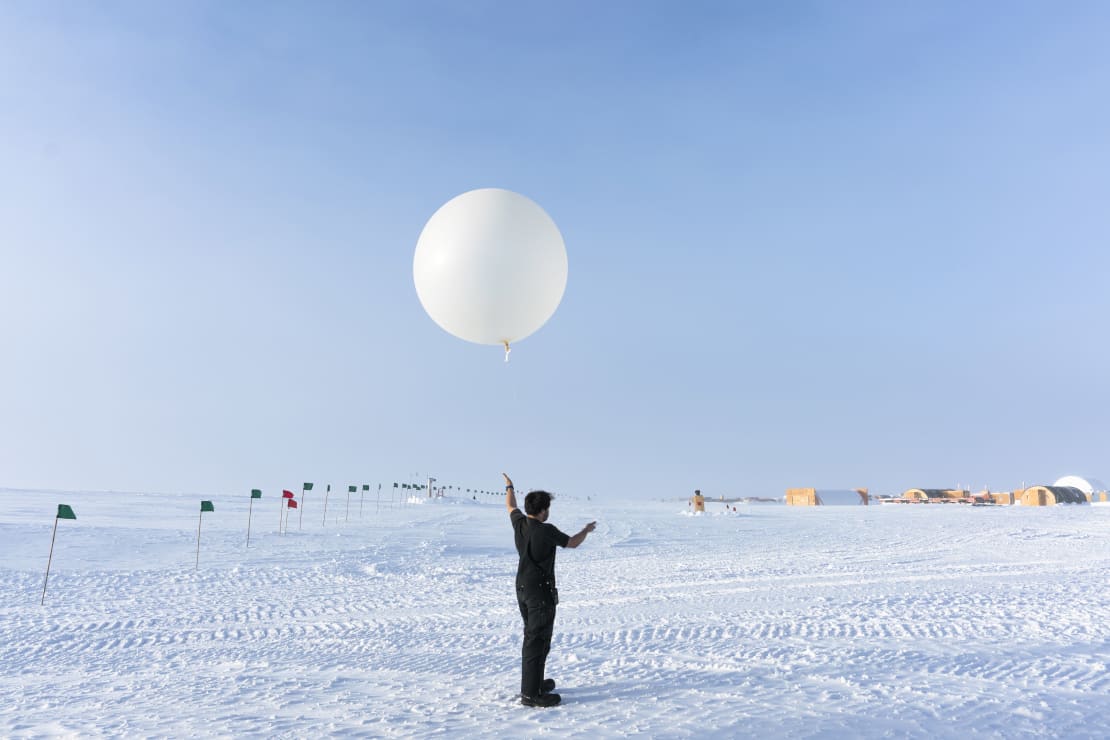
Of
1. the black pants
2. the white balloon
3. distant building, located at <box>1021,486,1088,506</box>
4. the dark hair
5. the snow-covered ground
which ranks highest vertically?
the white balloon

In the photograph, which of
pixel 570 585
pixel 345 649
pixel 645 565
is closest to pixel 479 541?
pixel 645 565

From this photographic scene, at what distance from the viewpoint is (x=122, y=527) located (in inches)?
898

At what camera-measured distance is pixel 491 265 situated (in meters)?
7.57

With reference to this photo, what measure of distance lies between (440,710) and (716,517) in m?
30.1

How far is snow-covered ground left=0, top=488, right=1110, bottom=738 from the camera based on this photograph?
5207 millimetres

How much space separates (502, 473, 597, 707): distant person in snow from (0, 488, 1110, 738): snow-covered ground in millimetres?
223

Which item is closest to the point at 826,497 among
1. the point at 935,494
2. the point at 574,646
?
the point at 935,494

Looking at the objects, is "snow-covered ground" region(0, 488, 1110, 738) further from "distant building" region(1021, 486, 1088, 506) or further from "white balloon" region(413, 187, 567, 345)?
"distant building" region(1021, 486, 1088, 506)

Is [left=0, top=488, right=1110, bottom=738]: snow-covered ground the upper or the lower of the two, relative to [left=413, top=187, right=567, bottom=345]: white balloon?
lower

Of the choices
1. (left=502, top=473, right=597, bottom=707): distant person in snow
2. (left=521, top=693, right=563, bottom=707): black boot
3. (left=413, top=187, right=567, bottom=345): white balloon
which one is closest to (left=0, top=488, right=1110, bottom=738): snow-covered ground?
(left=521, top=693, right=563, bottom=707): black boot

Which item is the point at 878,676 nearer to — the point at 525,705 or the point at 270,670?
the point at 525,705

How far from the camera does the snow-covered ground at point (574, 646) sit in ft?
17.1

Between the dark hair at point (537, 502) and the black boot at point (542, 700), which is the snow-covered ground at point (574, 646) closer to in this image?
the black boot at point (542, 700)

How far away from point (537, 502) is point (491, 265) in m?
2.98
